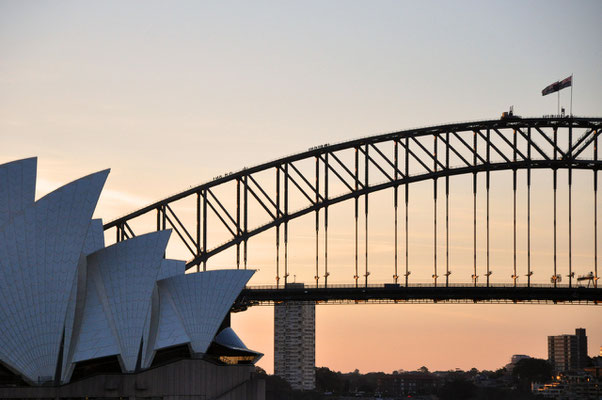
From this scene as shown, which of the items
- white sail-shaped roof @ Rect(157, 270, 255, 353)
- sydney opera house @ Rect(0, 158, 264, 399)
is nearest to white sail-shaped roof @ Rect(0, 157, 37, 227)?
sydney opera house @ Rect(0, 158, 264, 399)

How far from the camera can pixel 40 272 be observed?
64312 mm

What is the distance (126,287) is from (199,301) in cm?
612

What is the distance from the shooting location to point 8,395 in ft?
211

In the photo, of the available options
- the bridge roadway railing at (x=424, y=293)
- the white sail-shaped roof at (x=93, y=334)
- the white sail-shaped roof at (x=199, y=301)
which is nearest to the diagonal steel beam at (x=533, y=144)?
the bridge roadway railing at (x=424, y=293)

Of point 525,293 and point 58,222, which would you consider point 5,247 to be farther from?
point 525,293

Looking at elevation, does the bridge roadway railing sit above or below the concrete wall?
above

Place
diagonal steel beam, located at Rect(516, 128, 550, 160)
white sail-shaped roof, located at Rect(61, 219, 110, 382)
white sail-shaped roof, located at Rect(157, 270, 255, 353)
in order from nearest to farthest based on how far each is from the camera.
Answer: white sail-shaped roof, located at Rect(61, 219, 110, 382) < white sail-shaped roof, located at Rect(157, 270, 255, 353) < diagonal steel beam, located at Rect(516, 128, 550, 160)

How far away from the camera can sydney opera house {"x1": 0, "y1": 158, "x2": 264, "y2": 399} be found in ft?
210

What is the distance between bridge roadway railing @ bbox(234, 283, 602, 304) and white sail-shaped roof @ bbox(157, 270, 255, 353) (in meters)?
28.4

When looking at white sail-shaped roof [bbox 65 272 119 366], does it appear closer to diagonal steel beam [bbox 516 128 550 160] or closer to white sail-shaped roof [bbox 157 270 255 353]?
white sail-shaped roof [bbox 157 270 255 353]

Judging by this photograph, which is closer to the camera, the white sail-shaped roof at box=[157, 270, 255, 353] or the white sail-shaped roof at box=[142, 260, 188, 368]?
the white sail-shaped roof at box=[142, 260, 188, 368]

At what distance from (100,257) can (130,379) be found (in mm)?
7402

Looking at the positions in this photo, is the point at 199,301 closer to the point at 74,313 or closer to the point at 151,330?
the point at 151,330

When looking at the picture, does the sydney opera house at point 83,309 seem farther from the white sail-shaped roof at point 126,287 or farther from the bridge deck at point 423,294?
the bridge deck at point 423,294
